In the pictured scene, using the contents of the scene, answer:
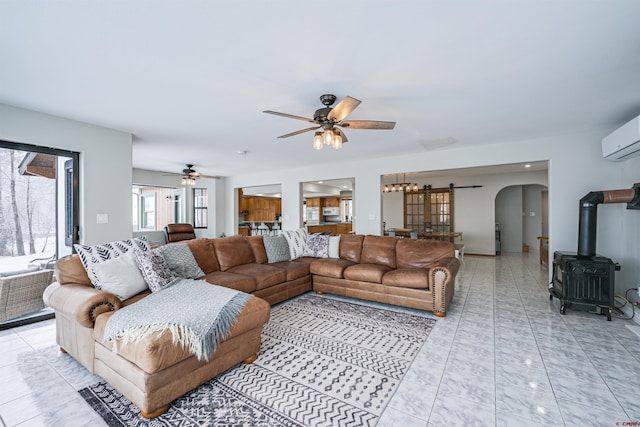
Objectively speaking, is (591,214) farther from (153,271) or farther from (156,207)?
(156,207)

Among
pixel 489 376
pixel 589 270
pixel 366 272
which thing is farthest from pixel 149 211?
pixel 589 270

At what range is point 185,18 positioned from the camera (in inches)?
67.2

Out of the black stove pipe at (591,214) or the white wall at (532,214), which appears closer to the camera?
the black stove pipe at (591,214)

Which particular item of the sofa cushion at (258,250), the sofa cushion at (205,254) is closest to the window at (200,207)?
the sofa cushion at (258,250)

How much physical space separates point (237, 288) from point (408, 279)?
7.00 feet

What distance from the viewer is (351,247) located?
4656 mm

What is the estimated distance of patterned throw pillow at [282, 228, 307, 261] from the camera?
4.78 metres

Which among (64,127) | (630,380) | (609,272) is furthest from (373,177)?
(64,127)

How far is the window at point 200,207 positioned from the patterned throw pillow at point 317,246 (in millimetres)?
4935

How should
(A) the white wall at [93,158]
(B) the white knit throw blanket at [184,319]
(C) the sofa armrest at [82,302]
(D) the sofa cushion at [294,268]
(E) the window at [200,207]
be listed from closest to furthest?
(B) the white knit throw blanket at [184,319], (C) the sofa armrest at [82,302], (A) the white wall at [93,158], (D) the sofa cushion at [294,268], (E) the window at [200,207]

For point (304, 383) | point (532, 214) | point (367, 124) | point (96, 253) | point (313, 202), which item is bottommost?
point (304, 383)

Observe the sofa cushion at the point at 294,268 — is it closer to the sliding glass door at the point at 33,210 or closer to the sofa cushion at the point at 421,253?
the sofa cushion at the point at 421,253

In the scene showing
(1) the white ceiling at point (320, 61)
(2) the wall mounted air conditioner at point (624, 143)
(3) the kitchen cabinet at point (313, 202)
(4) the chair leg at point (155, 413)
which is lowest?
(4) the chair leg at point (155, 413)

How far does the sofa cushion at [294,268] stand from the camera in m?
4.06
